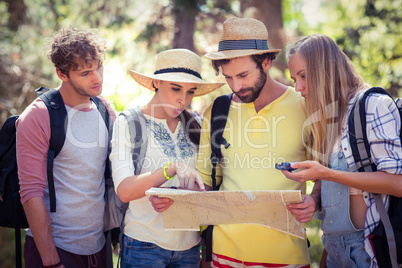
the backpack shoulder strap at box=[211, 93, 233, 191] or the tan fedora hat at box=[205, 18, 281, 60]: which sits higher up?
the tan fedora hat at box=[205, 18, 281, 60]

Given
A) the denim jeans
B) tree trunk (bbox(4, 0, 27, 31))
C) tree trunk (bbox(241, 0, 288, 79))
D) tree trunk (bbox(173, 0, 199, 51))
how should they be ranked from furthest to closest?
tree trunk (bbox(4, 0, 27, 31)), tree trunk (bbox(241, 0, 288, 79)), tree trunk (bbox(173, 0, 199, 51)), the denim jeans

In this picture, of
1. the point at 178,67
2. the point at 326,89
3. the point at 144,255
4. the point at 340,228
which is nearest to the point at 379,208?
the point at 340,228

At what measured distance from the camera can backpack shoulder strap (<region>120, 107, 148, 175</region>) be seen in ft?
8.93

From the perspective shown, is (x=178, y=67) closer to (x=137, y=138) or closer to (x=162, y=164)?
(x=137, y=138)

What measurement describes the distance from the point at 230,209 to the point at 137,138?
33.8 inches

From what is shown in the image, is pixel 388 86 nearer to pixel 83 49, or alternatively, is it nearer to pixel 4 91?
pixel 83 49

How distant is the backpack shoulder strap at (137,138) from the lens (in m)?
2.72

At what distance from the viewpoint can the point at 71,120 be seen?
2844 millimetres

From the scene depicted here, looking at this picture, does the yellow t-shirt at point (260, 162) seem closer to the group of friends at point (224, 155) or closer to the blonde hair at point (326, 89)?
the group of friends at point (224, 155)

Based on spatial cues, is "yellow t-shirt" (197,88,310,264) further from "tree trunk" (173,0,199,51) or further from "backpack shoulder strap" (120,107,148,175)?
"tree trunk" (173,0,199,51)

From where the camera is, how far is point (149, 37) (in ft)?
21.0

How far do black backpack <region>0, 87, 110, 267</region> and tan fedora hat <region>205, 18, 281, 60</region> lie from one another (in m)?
1.22

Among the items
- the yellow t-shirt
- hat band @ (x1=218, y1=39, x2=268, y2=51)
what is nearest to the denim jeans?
the yellow t-shirt

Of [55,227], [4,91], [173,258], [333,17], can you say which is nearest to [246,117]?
[173,258]
